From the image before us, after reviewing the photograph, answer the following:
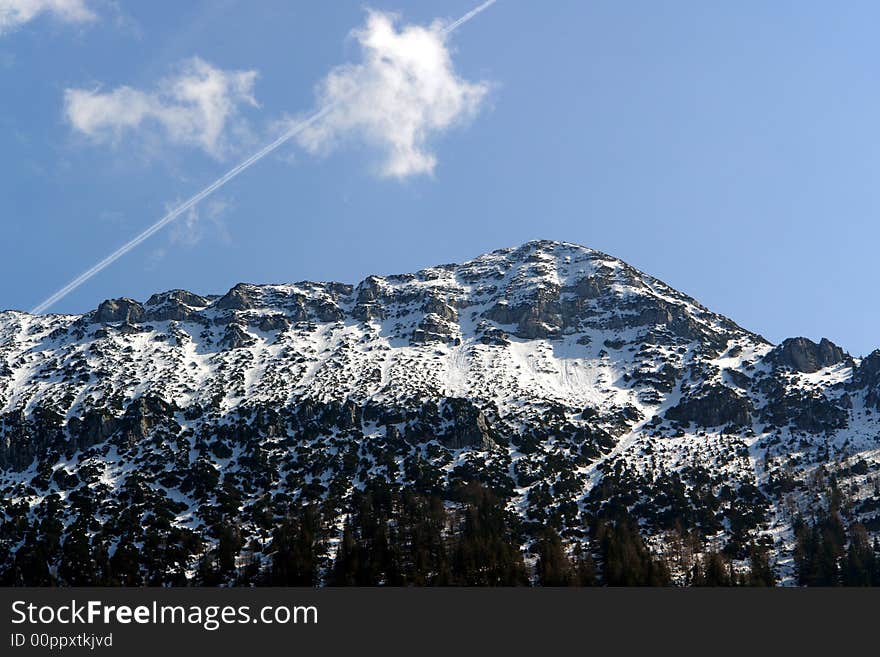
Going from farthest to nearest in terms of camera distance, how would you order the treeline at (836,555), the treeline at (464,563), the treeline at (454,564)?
the treeline at (464,563)
the treeline at (454,564)
the treeline at (836,555)

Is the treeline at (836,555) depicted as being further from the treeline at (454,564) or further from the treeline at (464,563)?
the treeline at (464,563)

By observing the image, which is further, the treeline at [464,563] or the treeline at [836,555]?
the treeline at [464,563]

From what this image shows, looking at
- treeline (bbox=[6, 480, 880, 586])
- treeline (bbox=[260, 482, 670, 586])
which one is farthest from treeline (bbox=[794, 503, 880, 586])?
treeline (bbox=[260, 482, 670, 586])

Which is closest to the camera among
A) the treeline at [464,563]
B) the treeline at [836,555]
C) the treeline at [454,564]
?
the treeline at [836,555]

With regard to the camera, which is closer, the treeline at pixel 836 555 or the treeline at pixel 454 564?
the treeline at pixel 836 555

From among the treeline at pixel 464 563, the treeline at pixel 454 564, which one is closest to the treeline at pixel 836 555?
the treeline at pixel 454 564

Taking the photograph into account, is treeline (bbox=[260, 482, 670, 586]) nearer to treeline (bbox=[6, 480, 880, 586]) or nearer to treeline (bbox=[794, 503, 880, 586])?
treeline (bbox=[6, 480, 880, 586])
